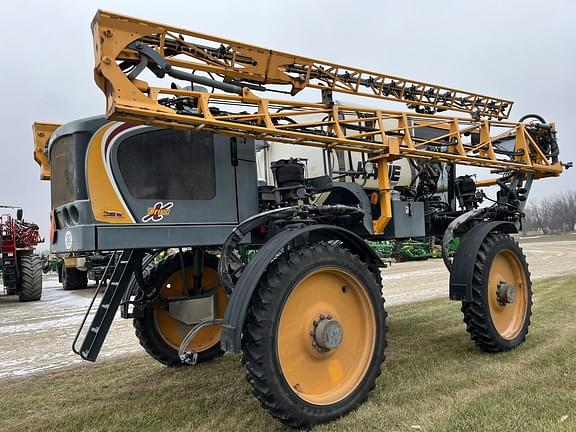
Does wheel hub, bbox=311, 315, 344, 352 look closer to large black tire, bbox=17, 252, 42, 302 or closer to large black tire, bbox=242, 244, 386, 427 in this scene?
large black tire, bbox=242, 244, 386, 427

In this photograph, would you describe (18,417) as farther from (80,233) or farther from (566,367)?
(566,367)

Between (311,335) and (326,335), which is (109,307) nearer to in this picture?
(311,335)

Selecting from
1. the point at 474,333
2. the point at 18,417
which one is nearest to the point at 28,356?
the point at 18,417

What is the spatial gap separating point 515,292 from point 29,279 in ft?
42.0

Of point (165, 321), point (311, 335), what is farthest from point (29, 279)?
point (311, 335)

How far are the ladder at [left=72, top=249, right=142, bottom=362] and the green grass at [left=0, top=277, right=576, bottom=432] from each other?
20.6 inches

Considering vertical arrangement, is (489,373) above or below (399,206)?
below

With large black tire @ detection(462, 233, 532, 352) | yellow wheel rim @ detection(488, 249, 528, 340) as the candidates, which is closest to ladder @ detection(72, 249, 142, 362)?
large black tire @ detection(462, 233, 532, 352)

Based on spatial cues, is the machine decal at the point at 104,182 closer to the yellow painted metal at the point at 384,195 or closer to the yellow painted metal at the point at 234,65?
the yellow painted metal at the point at 234,65

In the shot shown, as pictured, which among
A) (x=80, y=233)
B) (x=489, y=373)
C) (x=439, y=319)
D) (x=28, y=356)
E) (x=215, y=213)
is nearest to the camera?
(x=80, y=233)

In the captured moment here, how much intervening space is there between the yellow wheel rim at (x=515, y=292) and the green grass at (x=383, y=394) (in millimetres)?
271

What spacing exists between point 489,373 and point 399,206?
1.79 m

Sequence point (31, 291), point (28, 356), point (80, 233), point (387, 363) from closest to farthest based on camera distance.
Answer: point (80, 233) < point (387, 363) < point (28, 356) < point (31, 291)

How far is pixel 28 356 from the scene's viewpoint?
21.2 feet
